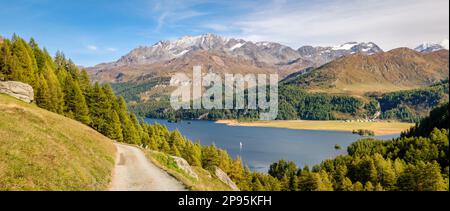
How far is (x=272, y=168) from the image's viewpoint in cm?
12631

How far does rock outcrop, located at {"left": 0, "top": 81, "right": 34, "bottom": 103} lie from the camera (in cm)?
5966

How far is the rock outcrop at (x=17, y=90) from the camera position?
5966 cm

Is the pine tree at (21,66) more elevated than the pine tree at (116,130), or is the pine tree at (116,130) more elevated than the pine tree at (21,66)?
the pine tree at (21,66)

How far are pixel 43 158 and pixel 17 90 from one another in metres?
42.6

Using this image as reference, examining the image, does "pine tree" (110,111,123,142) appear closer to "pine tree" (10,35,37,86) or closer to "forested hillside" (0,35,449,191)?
"forested hillside" (0,35,449,191)

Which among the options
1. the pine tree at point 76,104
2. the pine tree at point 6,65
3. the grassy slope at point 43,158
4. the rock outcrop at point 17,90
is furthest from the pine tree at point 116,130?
the grassy slope at point 43,158

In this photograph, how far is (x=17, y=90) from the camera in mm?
61125

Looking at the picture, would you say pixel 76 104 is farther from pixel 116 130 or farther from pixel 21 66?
pixel 21 66

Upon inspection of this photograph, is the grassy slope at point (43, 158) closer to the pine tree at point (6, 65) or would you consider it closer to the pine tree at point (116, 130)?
the pine tree at point (6, 65)

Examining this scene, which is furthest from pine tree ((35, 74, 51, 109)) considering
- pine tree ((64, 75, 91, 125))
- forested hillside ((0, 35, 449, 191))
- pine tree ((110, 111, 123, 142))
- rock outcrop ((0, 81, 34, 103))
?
pine tree ((110, 111, 123, 142))

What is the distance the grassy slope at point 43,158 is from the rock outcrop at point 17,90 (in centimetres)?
2365
